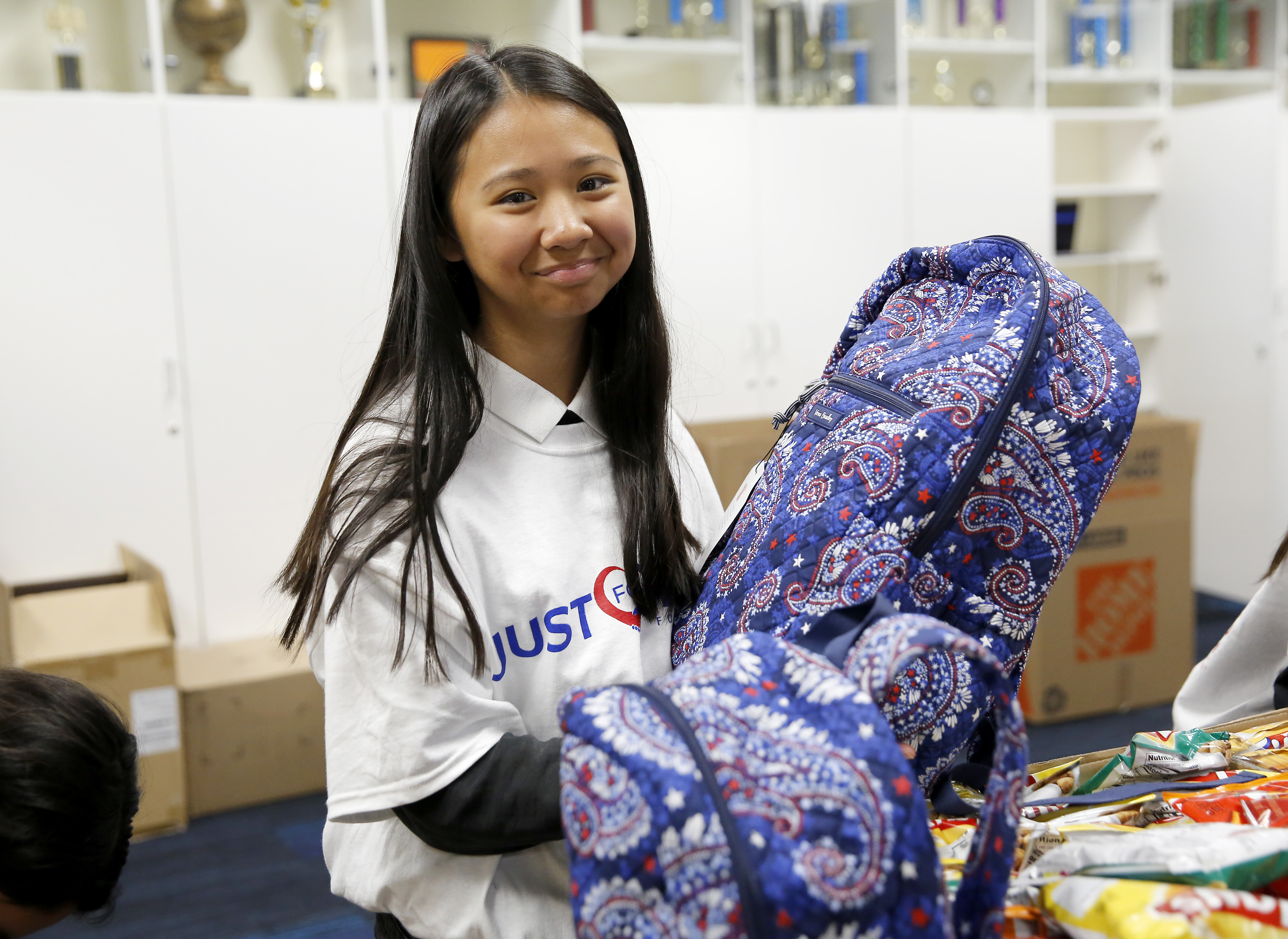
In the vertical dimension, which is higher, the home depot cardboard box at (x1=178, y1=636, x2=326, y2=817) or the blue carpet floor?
the home depot cardboard box at (x1=178, y1=636, x2=326, y2=817)

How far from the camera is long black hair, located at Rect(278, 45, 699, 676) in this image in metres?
0.81

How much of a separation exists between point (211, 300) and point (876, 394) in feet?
8.35

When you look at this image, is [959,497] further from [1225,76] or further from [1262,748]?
[1225,76]

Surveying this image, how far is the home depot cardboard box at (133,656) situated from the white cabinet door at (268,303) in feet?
1.39

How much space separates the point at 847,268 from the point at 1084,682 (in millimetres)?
1515

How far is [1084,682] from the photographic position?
2998 mm

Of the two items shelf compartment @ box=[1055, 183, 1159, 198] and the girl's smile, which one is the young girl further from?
shelf compartment @ box=[1055, 183, 1159, 198]

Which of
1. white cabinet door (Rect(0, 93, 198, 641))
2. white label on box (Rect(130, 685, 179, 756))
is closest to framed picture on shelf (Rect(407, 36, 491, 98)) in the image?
white cabinet door (Rect(0, 93, 198, 641))

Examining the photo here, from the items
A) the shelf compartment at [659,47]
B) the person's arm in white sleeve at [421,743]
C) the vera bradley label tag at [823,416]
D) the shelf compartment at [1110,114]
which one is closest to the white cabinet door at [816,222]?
the shelf compartment at [659,47]

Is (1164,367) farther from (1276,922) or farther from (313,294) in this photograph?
(1276,922)

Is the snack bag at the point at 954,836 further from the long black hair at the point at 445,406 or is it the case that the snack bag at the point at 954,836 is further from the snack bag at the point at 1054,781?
the long black hair at the point at 445,406

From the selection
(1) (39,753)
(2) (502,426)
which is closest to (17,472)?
(1) (39,753)

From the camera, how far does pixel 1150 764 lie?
90 centimetres

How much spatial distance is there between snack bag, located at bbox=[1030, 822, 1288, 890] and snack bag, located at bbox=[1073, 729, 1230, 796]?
0.18 m
